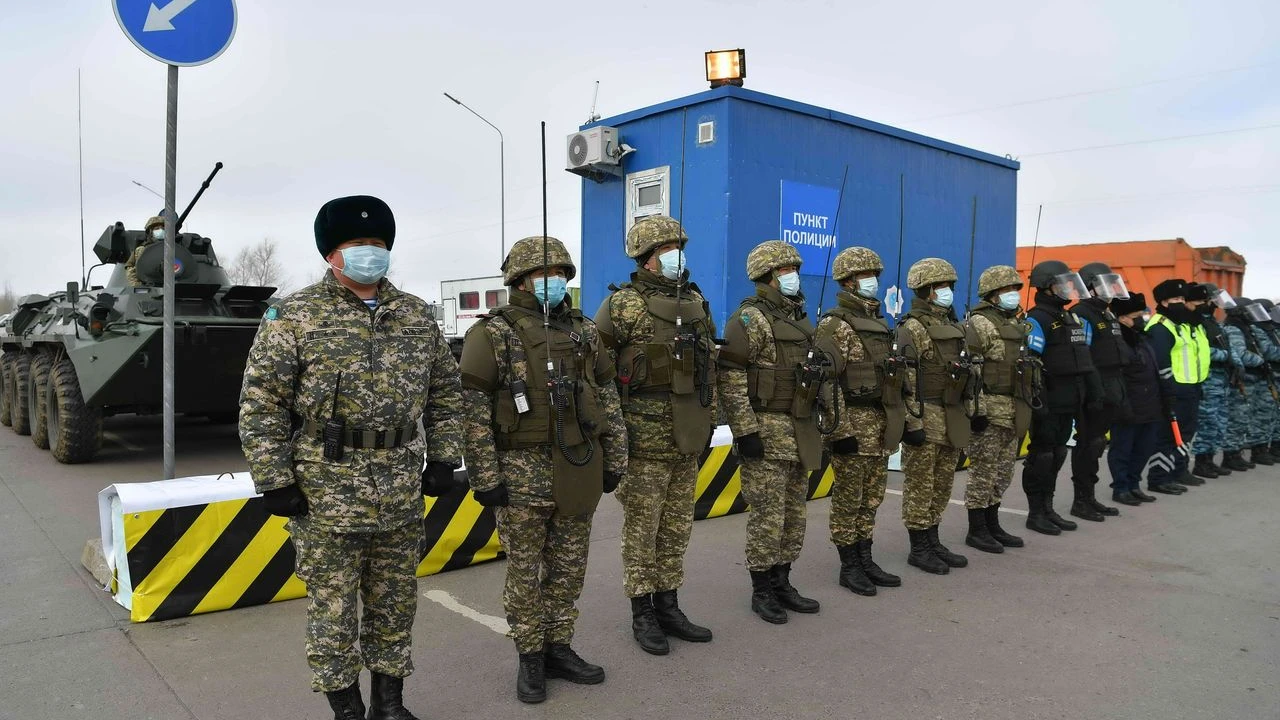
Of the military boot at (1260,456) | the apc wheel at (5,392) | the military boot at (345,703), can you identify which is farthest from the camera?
the apc wheel at (5,392)

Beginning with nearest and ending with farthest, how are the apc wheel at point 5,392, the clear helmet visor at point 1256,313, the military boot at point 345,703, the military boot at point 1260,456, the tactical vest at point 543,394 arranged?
1. the military boot at point 345,703
2. the tactical vest at point 543,394
3. the clear helmet visor at point 1256,313
4. the military boot at point 1260,456
5. the apc wheel at point 5,392

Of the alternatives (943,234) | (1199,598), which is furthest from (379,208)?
(943,234)

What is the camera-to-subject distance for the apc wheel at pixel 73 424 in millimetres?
8414

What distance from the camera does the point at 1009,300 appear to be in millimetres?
6047

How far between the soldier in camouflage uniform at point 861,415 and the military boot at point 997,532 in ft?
4.40

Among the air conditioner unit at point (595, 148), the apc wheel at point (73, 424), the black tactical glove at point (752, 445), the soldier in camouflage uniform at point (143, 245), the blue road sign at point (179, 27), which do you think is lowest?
the apc wheel at point (73, 424)

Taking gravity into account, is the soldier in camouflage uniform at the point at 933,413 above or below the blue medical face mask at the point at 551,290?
below

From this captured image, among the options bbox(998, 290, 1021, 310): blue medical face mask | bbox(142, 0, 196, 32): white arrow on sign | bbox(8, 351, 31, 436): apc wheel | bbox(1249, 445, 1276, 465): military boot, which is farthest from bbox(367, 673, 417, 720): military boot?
bbox(1249, 445, 1276, 465): military boot

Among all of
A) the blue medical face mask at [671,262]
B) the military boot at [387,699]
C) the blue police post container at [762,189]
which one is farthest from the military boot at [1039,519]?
the military boot at [387,699]

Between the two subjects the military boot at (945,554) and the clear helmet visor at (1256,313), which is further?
the clear helmet visor at (1256,313)

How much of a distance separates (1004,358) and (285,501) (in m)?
4.80

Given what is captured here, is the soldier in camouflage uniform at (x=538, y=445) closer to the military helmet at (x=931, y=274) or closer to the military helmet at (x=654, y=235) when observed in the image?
the military helmet at (x=654, y=235)

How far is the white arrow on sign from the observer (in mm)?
3947

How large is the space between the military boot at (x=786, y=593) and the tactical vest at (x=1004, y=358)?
2.25m
